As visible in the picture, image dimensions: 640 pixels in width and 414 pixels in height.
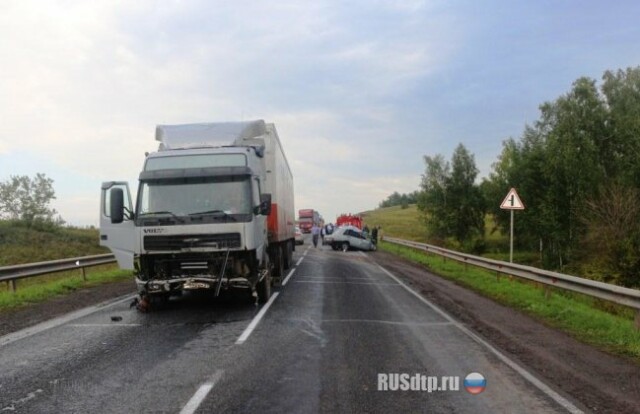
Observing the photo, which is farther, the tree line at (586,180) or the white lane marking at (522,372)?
the tree line at (586,180)

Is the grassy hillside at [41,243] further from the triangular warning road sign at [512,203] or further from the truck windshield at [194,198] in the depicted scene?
the triangular warning road sign at [512,203]

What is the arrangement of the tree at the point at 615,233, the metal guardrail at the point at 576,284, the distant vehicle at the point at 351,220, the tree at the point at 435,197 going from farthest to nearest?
the tree at the point at 435,197
the distant vehicle at the point at 351,220
the tree at the point at 615,233
the metal guardrail at the point at 576,284

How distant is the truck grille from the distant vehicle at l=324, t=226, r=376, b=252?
26.2 meters

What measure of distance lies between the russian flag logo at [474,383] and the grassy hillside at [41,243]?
102ft

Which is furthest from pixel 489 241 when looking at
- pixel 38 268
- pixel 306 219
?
pixel 38 268

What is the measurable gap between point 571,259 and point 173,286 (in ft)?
136

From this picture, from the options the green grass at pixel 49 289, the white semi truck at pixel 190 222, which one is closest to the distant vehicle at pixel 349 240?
the green grass at pixel 49 289

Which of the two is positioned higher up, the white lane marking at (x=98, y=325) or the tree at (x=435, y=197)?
the tree at (x=435, y=197)

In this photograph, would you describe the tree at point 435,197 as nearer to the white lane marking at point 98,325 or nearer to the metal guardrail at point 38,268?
the metal guardrail at point 38,268

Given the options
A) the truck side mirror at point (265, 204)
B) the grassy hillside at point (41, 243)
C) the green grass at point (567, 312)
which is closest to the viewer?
the green grass at point (567, 312)

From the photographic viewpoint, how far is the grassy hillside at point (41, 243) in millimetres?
34406

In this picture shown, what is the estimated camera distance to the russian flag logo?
19.6 feet

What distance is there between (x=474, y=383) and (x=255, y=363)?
258cm

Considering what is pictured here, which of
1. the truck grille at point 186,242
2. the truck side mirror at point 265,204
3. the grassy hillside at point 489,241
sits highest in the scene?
the truck side mirror at point 265,204
